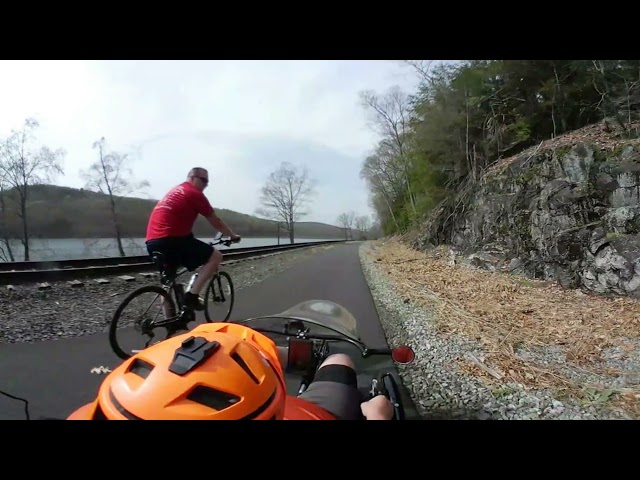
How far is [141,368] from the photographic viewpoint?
2.25 feet

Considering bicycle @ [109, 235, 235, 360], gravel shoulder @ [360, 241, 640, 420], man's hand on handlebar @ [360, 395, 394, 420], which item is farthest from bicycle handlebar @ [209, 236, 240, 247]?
man's hand on handlebar @ [360, 395, 394, 420]

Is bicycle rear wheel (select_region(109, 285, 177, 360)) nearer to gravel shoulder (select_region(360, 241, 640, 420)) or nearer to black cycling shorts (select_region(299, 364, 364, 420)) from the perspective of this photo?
black cycling shorts (select_region(299, 364, 364, 420))

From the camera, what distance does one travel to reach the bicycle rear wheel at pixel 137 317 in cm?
215

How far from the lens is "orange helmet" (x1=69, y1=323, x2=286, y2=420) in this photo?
1.90 feet

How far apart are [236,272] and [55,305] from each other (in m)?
1.73

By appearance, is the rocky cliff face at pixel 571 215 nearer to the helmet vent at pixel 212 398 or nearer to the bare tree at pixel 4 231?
the helmet vent at pixel 212 398

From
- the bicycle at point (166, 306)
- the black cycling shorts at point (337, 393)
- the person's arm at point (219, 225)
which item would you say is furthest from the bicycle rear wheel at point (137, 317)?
the black cycling shorts at point (337, 393)

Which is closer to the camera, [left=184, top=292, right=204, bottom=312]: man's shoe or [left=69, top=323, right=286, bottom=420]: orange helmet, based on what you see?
[left=69, top=323, right=286, bottom=420]: orange helmet

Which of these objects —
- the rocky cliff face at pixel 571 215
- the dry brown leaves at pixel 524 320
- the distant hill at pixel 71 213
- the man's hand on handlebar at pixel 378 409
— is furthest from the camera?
the rocky cliff face at pixel 571 215

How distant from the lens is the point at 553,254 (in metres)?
5.00

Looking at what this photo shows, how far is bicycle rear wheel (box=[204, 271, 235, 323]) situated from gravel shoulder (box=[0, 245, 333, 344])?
1.08 feet

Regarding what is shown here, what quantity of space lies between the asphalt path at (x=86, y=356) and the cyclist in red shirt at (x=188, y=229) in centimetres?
47

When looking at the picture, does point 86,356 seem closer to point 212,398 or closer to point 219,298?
point 219,298
